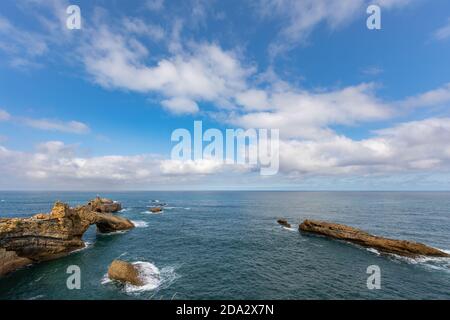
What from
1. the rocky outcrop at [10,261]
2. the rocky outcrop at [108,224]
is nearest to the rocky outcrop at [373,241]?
the rocky outcrop at [108,224]

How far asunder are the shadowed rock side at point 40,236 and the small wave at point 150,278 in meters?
15.5

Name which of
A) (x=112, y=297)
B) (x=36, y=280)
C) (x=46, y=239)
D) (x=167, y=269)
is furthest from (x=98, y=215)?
(x=112, y=297)

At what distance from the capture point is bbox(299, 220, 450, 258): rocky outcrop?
42000mm

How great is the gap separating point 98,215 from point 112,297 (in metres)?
35.0

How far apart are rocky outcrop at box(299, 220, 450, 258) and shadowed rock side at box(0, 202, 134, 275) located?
182ft

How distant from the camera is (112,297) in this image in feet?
83.7

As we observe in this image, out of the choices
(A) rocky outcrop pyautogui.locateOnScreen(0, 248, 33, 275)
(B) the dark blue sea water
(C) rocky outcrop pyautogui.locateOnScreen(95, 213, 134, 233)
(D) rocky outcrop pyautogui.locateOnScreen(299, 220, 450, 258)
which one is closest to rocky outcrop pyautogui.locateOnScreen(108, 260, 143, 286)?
(B) the dark blue sea water

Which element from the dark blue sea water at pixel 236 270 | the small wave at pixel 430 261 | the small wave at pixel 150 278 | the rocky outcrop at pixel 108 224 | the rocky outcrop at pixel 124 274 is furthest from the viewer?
the rocky outcrop at pixel 108 224

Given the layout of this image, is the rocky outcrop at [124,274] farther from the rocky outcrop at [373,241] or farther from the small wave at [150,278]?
the rocky outcrop at [373,241]

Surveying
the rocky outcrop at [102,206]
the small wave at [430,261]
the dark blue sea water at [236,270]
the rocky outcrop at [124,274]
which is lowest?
the small wave at [430,261]

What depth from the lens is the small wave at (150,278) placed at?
90.9 ft

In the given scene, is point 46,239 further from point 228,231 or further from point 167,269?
point 228,231

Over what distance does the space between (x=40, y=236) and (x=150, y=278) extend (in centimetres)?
2293

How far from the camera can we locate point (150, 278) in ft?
100
